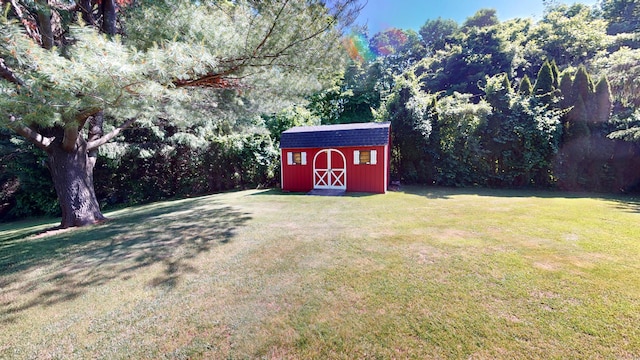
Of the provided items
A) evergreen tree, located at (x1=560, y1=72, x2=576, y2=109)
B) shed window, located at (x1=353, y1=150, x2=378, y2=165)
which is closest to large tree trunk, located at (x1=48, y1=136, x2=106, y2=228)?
shed window, located at (x1=353, y1=150, x2=378, y2=165)

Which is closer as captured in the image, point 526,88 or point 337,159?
point 337,159

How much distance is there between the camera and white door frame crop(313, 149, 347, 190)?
970 cm

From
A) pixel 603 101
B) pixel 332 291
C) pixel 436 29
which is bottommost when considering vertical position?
pixel 332 291

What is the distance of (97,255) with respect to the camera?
12.8ft

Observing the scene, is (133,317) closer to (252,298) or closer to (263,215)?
(252,298)

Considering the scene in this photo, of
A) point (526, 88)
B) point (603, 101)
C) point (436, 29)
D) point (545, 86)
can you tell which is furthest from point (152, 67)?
point (436, 29)

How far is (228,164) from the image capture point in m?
12.3

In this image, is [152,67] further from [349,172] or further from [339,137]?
[349,172]

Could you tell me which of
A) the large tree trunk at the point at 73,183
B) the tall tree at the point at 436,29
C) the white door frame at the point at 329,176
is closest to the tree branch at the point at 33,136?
the large tree trunk at the point at 73,183

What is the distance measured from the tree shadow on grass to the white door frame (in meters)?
4.34

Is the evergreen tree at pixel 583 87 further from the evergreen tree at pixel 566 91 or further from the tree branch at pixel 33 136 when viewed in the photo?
the tree branch at pixel 33 136

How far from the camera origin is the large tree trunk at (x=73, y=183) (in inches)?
220

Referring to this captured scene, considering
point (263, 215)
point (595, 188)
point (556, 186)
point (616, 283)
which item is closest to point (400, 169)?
point (556, 186)

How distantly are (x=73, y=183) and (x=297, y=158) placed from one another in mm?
6428
